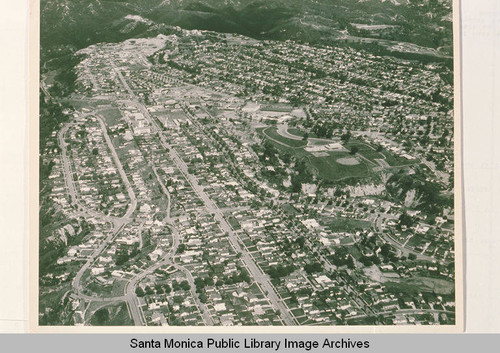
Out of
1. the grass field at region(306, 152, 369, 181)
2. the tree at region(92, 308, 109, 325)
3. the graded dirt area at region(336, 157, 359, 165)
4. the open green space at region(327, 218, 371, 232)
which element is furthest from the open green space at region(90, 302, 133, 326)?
the graded dirt area at region(336, 157, 359, 165)

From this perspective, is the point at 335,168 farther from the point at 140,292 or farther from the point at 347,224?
the point at 140,292

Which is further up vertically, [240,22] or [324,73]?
[240,22]

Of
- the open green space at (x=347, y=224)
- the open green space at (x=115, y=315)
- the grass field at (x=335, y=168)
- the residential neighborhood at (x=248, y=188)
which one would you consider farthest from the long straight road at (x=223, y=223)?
the open green space at (x=115, y=315)

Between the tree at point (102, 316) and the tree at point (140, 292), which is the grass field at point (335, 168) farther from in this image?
the tree at point (102, 316)

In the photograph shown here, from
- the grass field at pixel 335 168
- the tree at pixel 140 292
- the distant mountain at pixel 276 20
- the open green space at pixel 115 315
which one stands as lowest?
the open green space at pixel 115 315
